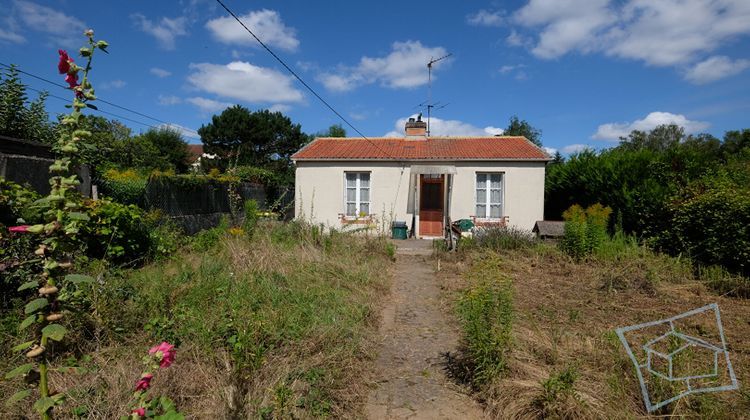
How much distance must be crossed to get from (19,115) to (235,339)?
905 centimetres

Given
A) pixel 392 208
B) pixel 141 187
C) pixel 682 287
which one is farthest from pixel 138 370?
pixel 392 208

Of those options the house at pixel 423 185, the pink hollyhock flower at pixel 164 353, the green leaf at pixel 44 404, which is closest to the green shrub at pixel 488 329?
the pink hollyhock flower at pixel 164 353

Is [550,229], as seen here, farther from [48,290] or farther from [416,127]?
[48,290]

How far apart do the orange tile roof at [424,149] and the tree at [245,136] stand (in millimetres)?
20356

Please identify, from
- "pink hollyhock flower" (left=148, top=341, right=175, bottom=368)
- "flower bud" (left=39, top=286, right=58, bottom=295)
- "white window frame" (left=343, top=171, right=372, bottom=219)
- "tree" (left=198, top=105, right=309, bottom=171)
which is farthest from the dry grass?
"tree" (left=198, top=105, right=309, bottom=171)

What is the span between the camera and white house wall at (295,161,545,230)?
13.2m

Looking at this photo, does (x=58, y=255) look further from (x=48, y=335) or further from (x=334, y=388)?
(x=334, y=388)

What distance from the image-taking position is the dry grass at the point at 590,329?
8.88 ft

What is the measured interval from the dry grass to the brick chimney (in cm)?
876

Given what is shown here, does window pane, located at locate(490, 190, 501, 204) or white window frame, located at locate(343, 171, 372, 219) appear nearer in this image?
window pane, located at locate(490, 190, 501, 204)

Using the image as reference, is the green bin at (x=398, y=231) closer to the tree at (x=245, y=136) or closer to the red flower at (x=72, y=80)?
the red flower at (x=72, y=80)

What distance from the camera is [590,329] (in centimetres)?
435

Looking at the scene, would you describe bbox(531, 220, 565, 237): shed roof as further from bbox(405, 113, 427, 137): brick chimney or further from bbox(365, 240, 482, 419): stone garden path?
bbox(405, 113, 427, 137): brick chimney

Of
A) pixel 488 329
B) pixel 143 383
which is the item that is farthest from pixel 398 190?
pixel 143 383
